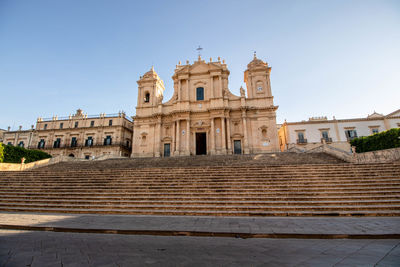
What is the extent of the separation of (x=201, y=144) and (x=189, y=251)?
2293 cm

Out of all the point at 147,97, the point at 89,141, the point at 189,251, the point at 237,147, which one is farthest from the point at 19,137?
the point at 189,251

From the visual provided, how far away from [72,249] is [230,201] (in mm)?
5613

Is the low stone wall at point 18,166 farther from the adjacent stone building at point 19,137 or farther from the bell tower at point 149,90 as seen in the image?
the adjacent stone building at point 19,137

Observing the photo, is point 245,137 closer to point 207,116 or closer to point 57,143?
point 207,116

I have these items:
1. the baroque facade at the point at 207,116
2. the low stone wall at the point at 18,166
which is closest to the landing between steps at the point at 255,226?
the low stone wall at the point at 18,166

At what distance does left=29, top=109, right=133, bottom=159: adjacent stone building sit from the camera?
33.2 m

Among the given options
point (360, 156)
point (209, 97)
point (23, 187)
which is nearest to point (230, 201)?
point (360, 156)

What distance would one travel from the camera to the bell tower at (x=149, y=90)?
1129 inches

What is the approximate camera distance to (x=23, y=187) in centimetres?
1134

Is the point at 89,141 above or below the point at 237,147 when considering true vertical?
above

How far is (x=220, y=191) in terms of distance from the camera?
9195mm

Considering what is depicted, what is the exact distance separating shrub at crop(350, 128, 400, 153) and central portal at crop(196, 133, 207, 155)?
17757 mm

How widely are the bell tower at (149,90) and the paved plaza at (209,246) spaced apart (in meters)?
23.9

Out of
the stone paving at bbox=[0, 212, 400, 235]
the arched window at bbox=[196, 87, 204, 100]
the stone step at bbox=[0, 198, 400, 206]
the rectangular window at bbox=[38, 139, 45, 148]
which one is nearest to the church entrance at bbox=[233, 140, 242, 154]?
the arched window at bbox=[196, 87, 204, 100]
